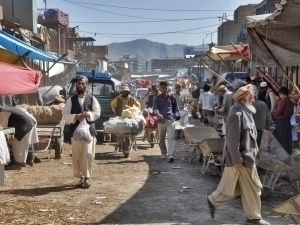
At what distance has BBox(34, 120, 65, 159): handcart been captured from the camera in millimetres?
11656

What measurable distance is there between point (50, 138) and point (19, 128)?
1.71 metres

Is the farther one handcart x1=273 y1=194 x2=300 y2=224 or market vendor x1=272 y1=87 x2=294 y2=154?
market vendor x1=272 y1=87 x2=294 y2=154

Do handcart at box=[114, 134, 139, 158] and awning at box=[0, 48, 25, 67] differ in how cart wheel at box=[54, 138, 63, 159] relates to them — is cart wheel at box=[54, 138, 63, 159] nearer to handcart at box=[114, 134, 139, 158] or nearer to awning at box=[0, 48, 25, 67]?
handcart at box=[114, 134, 139, 158]

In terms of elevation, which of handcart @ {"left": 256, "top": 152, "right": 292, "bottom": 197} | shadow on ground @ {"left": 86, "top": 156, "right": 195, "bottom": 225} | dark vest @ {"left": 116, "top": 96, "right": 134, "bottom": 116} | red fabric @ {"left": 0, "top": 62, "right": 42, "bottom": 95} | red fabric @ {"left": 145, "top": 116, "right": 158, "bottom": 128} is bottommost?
shadow on ground @ {"left": 86, "top": 156, "right": 195, "bottom": 225}

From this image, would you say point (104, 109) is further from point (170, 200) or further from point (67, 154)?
point (170, 200)

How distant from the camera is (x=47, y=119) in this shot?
1245cm

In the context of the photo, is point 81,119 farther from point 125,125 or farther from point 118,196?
point 125,125

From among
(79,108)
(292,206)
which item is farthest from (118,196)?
(292,206)

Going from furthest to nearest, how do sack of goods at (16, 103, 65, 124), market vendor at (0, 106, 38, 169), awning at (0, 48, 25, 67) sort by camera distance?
sack of goods at (16, 103, 65, 124) → awning at (0, 48, 25, 67) → market vendor at (0, 106, 38, 169)

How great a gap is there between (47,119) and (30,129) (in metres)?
2.40

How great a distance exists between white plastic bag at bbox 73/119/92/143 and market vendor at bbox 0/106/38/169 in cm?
188

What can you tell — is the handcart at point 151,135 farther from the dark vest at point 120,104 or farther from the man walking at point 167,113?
the man walking at point 167,113

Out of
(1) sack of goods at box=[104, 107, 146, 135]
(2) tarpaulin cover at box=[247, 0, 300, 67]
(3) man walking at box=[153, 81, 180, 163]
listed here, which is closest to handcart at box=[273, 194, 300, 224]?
(2) tarpaulin cover at box=[247, 0, 300, 67]

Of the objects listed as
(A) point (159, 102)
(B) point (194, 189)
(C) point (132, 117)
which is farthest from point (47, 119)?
(B) point (194, 189)
